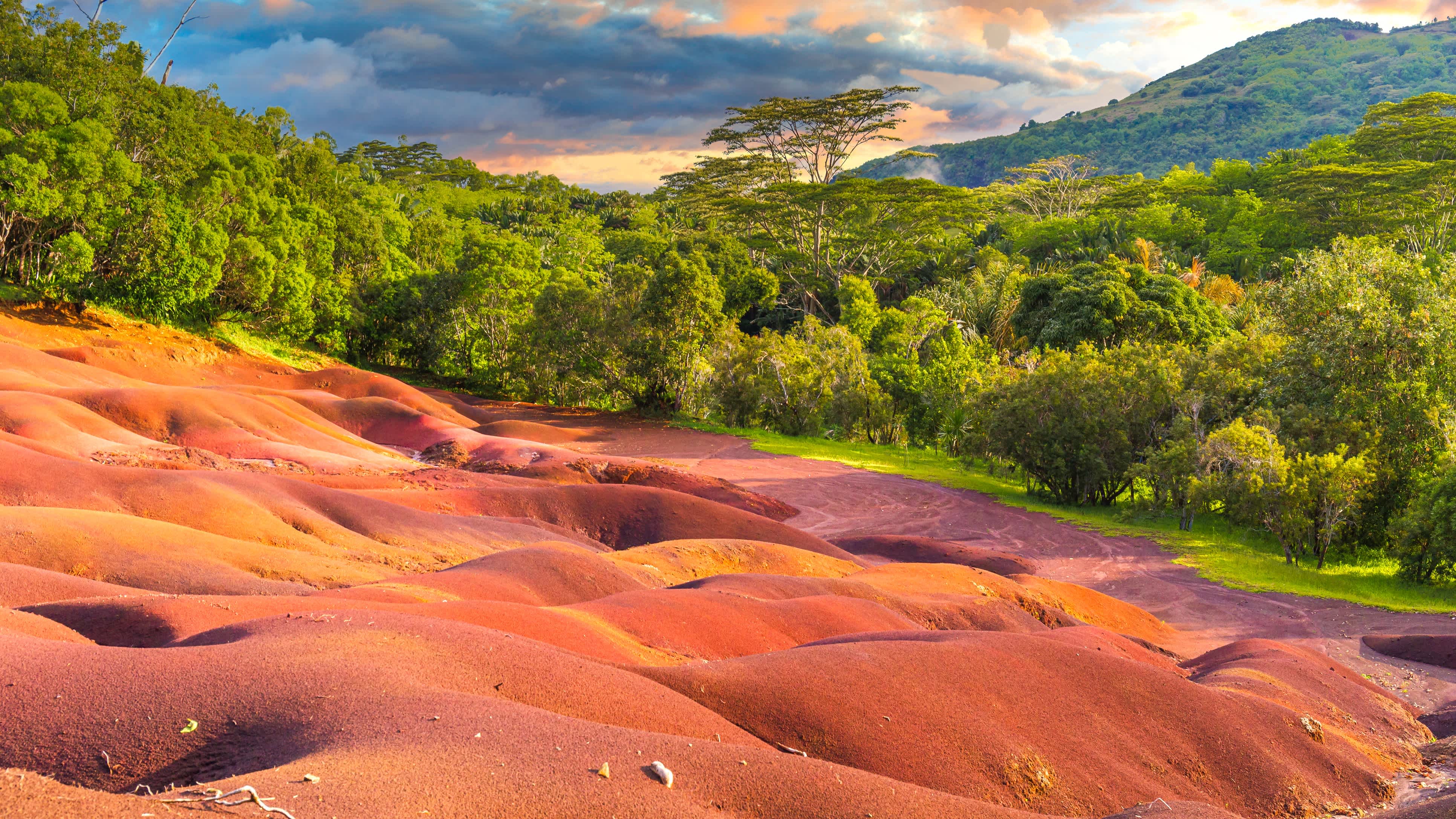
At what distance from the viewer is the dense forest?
19.3m

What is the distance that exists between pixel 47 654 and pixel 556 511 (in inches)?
488

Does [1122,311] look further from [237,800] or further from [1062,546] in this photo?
[237,800]

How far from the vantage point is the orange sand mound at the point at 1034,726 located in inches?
284

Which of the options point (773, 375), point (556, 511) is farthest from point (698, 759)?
point (773, 375)

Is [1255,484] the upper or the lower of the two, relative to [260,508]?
upper

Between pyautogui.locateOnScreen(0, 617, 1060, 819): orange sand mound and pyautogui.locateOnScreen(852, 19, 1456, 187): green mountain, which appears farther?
pyautogui.locateOnScreen(852, 19, 1456, 187): green mountain

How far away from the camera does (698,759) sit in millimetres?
5480

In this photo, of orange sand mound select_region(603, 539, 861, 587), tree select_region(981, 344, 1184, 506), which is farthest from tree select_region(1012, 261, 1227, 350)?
orange sand mound select_region(603, 539, 861, 587)

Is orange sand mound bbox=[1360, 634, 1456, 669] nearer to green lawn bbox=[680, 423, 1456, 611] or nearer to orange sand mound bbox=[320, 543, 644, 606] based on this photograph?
green lawn bbox=[680, 423, 1456, 611]

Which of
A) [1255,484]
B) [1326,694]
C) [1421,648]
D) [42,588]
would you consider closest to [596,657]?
[42,588]

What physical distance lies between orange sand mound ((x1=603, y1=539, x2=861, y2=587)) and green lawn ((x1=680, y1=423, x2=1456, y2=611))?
26.8 ft

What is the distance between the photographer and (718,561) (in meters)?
15.5

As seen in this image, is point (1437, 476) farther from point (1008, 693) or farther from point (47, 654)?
point (47, 654)

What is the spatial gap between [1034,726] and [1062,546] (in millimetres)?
13449
